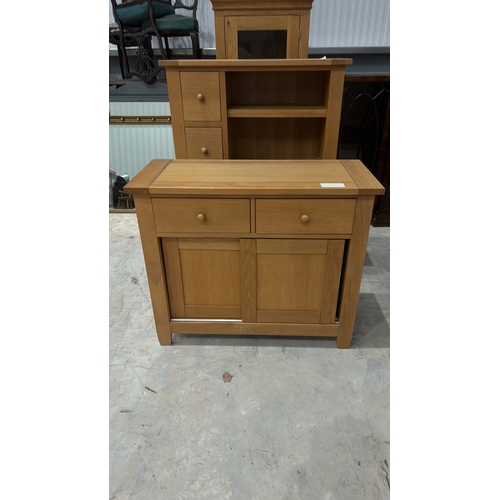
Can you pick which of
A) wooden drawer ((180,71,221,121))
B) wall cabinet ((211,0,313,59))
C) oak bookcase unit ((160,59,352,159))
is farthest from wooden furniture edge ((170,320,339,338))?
wall cabinet ((211,0,313,59))

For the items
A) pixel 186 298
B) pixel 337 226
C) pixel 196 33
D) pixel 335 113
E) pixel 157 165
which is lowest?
pixel 186 298

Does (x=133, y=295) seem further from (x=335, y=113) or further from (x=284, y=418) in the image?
(x=335, y=113)

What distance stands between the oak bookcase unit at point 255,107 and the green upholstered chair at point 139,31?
119 cm

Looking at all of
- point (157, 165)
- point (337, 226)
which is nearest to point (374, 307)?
point (337, 226)

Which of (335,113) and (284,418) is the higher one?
(335,113)

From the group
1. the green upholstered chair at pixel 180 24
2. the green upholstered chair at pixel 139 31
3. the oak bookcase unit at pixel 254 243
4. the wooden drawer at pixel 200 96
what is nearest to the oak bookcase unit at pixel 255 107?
the wooden drawer at pixel 200 96

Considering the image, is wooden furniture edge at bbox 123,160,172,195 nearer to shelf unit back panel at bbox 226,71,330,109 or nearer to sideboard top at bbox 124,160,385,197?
sideboard top at bbox 124,160,385,197

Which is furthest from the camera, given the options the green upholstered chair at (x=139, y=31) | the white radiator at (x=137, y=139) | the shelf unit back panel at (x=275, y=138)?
the white radiator at (x=137, y=139)

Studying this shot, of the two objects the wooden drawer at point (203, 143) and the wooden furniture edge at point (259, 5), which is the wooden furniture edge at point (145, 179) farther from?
the wooden furniture edge at point (259, 5)

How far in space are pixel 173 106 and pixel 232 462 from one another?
1431mm

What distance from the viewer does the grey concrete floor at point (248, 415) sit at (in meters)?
1.00

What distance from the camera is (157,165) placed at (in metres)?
1.45

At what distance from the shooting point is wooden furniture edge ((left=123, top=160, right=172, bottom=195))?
122cm

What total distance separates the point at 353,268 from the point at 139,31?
2326mm
